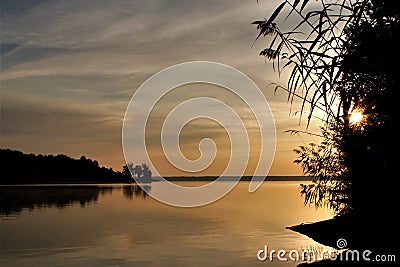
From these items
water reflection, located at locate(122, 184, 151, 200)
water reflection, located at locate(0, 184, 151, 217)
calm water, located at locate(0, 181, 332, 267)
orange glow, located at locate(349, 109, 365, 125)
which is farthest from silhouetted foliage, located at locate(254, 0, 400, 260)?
water reflection, located at locate(122, 184, 151, 200)

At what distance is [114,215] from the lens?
44.1 m

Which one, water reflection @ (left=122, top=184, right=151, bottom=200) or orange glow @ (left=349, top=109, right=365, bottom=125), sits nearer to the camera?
orange glow @ (left=349, top=109, right=365, bottom=125)

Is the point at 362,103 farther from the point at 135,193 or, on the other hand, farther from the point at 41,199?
the point at 135,193

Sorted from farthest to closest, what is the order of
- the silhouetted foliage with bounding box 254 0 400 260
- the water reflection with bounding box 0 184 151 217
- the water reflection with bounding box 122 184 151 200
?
the water reflection with bounding box 122 184 151 200 → the water reflection with bounding box 0 184 151 217 → the silhouetted foliage with bounding box 254 0 400 260

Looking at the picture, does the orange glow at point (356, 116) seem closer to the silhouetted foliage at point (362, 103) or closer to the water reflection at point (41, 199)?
the silhouetted foliage at point (362, 103)

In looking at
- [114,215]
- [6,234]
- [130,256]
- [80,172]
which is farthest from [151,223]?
[80,172]

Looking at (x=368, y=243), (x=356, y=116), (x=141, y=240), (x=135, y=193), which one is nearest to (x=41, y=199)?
(x=135, y=193)

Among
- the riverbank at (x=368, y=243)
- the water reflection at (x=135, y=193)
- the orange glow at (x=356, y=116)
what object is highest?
the orange glow at (x=356, y=116)

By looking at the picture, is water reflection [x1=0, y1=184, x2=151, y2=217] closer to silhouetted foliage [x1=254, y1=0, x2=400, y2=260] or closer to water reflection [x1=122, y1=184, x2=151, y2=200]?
water reflection [x1=122, y1=184, x2=151, y2=200]

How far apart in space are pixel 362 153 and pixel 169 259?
11591 mm

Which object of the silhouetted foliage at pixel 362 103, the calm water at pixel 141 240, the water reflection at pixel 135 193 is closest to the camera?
the silhouetted foliage at pixel 362 103

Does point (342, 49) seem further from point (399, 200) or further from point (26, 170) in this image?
point (26, 170)

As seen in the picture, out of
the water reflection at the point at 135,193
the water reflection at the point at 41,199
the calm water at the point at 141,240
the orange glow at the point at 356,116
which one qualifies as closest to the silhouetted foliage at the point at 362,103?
the orange glow at the point at 356,116

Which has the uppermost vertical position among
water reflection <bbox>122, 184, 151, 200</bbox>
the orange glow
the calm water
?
the orange glow
